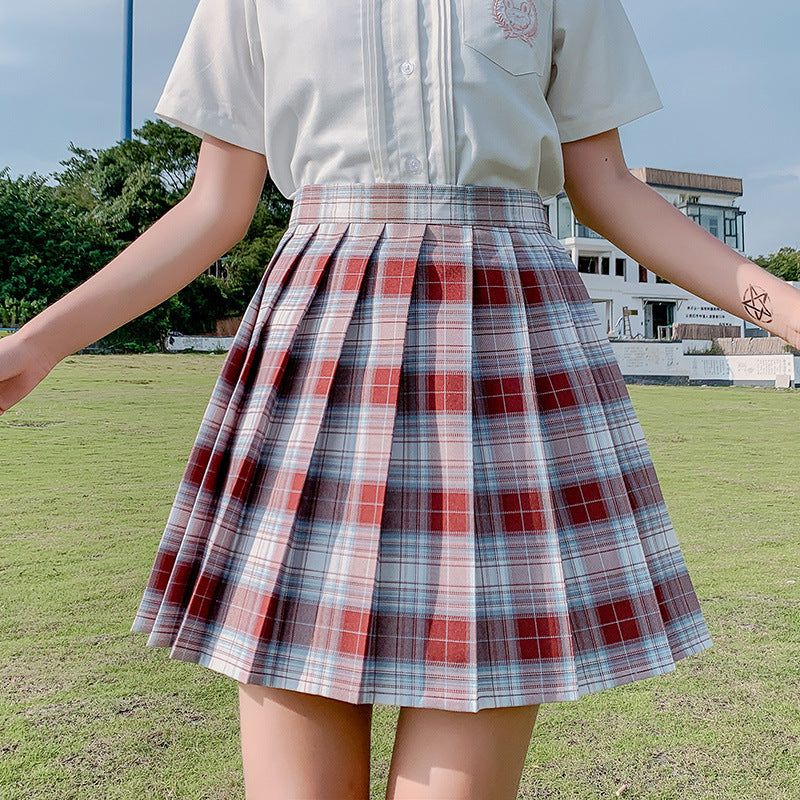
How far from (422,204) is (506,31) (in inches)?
7.3

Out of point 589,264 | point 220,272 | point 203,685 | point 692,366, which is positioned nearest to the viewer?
point 203,685

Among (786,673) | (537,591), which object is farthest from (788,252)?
(537,591)

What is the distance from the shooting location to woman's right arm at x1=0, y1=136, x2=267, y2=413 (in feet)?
2.83

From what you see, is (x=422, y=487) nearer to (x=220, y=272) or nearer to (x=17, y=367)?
(x=17, y=367)

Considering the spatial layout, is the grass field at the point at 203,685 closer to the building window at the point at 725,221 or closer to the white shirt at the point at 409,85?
the white shirt at the point at 409,85

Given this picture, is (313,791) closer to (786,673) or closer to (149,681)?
(149,681)

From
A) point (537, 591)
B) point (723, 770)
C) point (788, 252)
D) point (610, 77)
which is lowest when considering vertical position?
point (723, 770)

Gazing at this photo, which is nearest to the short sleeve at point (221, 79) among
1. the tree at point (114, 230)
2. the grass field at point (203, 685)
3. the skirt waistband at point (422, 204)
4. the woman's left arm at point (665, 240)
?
the skirt waistband at point (422, 204)

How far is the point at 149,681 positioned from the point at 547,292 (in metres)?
2.09

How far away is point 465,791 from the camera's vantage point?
30.1 inches

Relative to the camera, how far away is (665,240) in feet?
3.06

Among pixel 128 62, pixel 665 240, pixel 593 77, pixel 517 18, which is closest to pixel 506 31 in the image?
pixel 517 18

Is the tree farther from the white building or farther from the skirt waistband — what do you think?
the skirt waistband

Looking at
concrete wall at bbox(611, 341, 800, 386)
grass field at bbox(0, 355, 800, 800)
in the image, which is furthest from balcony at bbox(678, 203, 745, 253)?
grass field at bbox(0, 355, 800, 800)
